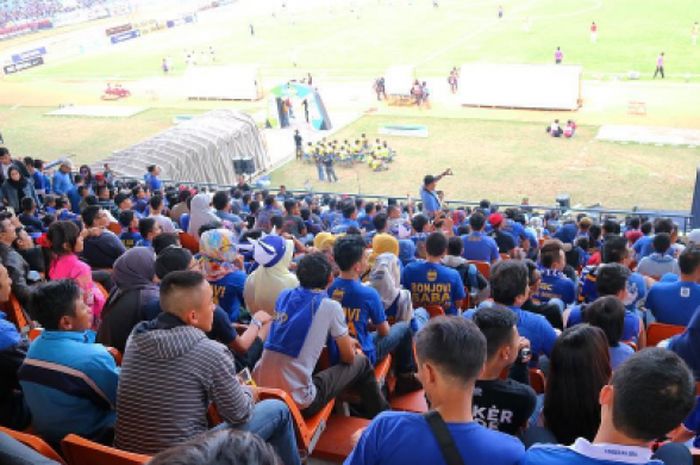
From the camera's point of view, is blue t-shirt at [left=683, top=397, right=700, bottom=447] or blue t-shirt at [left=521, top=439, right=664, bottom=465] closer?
blue t-shirt at [left=521, top=439, right=664, bottom=465]

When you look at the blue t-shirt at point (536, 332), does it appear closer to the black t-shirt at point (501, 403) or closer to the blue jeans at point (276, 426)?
the black t-shirt at point (501, 403)

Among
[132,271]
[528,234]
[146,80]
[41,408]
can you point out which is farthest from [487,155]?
[146,80]

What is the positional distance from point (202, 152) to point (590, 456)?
20452mm

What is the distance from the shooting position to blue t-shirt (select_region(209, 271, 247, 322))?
17.9 feet

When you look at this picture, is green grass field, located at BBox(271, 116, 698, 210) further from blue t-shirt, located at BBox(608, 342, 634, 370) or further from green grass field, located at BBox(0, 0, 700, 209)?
blue t-shirt, located at BBox(608, 342, 634, 370)

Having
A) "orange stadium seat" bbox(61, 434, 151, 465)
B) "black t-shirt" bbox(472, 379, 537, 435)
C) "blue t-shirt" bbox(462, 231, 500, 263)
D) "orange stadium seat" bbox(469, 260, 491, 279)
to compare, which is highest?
"orange stadium seat" bbox(61, 434, 151, 465)

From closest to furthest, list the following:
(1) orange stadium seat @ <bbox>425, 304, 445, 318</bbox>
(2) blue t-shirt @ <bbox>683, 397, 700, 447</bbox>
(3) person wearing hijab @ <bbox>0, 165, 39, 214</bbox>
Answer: (2) blue t-shirt @ <bbox>683, 397, 700, 447</bbox> → (1) orange stadium seat @ <bbox>425, 304, 445, 318</bbox> → (3) person wearing hijab @ <bbox>0, 165, 39, 214</bbox>

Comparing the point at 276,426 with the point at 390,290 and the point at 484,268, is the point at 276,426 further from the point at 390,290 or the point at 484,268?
the point at 484,268

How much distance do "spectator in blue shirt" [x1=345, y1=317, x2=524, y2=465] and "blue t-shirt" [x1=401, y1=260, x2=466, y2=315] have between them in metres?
3.09

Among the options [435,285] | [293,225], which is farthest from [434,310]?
[293,225]

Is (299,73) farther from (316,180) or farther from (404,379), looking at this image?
(404,379)

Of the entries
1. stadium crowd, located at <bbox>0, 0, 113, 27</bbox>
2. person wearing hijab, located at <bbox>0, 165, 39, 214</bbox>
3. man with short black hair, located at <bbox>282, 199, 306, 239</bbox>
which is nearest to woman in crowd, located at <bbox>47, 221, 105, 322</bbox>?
man with short black hair, located at <bbox>282, 199, 306, 239</bbox>

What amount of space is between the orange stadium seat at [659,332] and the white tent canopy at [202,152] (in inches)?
658

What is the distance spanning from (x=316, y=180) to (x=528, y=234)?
1293cm
